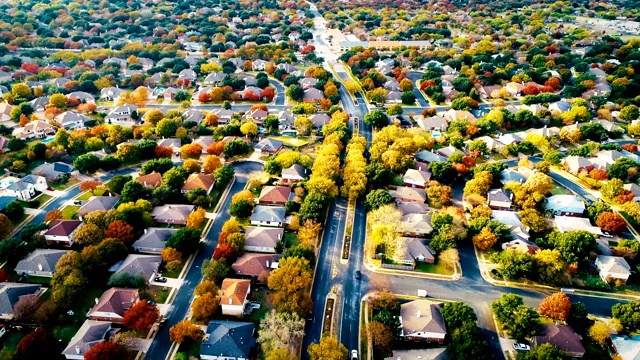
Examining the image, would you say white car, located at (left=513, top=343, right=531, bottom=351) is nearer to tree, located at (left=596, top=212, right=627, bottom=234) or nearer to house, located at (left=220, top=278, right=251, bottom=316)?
tree, located at (left=596, top=212, right=627, bottom=234)

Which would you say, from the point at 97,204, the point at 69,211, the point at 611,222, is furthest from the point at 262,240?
the point at 611,222

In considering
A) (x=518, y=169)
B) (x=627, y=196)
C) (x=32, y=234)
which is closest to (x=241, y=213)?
(x=32, y=234)

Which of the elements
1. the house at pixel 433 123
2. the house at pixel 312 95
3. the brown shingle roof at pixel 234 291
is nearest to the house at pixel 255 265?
the brown shingle roof at pixel 234 291

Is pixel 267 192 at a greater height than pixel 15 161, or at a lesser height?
lesser

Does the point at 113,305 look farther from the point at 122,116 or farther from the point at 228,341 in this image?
the point at 122,116

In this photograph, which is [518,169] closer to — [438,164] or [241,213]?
[438,164]

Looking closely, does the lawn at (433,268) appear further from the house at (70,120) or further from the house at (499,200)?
the house at (70,120)

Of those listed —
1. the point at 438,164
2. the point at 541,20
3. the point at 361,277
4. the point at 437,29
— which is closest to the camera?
the point at 361,277
